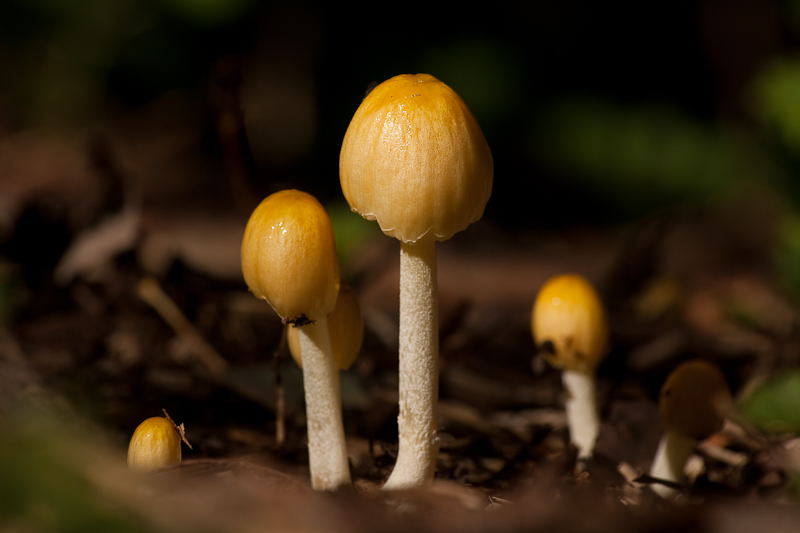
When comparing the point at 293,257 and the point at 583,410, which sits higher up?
the point at 293,257

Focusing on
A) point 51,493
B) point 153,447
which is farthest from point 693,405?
point 51,493

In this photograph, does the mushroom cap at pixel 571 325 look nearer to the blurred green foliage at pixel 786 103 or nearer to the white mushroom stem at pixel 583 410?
the white mushroom stem at pixel 583 410

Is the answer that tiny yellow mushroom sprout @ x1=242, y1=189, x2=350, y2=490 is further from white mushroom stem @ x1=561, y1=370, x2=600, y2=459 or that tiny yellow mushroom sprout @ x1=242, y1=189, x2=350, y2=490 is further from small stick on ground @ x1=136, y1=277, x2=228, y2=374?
small stick on ground @ x1=136, y1=277, x2=228, y2=374

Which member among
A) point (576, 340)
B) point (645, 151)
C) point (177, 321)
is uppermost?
point (645, 151)

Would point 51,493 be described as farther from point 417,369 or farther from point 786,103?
point 786,103

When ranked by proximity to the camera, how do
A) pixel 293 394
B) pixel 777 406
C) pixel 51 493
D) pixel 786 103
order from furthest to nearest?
pixel 786 103
pixel 293 394
pixel 777 406
pixel 51 493

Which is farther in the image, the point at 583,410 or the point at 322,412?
the point at 583,410

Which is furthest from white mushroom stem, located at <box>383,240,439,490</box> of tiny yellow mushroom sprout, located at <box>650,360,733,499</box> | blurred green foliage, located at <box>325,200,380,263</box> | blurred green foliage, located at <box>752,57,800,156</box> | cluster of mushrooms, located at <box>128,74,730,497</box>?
blurred green foliage, located at <box>752,57,800,156</box>

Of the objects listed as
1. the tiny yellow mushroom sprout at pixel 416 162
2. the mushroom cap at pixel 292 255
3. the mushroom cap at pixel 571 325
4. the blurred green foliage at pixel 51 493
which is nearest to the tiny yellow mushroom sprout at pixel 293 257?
the mushroom cap at pixel 292 255
